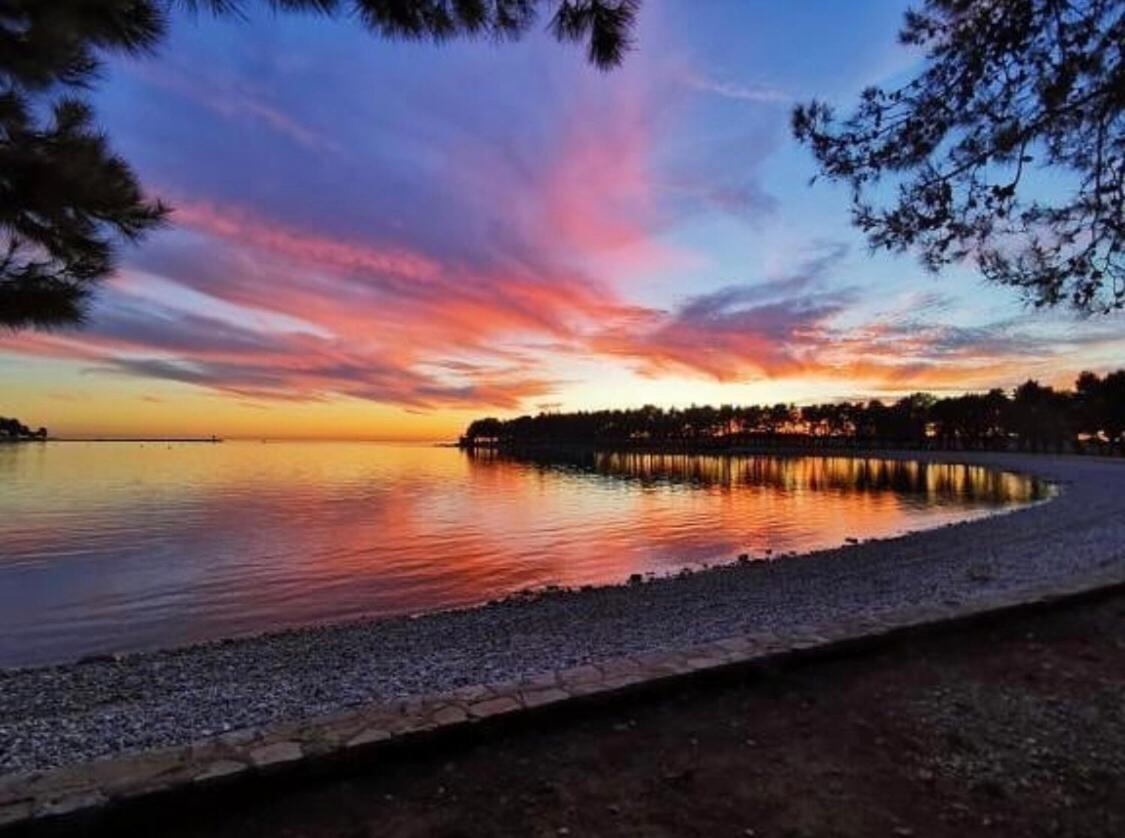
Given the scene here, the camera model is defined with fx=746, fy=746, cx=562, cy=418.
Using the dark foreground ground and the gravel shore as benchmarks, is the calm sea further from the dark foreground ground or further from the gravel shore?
the dark foreground ground

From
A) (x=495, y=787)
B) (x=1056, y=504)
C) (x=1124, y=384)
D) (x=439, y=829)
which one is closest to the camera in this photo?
(x=439, y=829)

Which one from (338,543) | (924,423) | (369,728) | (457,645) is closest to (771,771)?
(369,728)

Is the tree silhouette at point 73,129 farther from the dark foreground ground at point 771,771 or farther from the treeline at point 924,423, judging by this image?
→ the treeline at point 924,423

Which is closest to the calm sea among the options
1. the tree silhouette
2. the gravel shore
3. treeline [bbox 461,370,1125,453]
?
the gravel shore

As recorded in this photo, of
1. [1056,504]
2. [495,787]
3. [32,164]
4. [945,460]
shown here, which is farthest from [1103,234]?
[945,460]

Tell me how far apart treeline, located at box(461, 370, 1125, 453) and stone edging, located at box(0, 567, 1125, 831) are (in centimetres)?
8811

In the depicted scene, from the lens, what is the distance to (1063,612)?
661 cm

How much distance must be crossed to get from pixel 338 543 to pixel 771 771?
21.9 metres

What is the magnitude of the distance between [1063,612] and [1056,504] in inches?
1102

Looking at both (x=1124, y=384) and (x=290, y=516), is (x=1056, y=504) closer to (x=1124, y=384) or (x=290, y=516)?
(x=290, y=516)

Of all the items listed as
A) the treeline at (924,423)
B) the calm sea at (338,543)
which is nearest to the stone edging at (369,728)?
the calm sea at (338,543)

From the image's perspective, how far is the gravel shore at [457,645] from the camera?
20.6 feet

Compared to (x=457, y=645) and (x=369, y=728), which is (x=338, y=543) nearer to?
(x=457, y=645)

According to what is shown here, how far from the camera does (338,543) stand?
23984 millimetres
